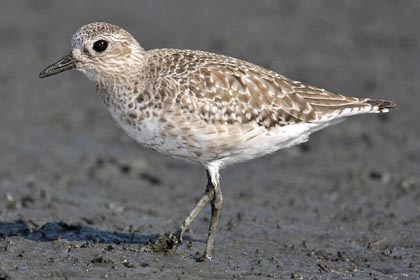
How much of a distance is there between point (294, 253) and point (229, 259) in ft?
2.78

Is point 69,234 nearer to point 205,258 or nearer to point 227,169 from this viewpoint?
point 205,258

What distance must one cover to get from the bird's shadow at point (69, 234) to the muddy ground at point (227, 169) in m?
0.03

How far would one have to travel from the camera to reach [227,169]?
14.1 meters

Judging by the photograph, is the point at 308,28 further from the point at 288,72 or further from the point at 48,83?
the point at 48,83

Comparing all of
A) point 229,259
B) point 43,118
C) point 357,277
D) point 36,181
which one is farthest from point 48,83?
point 357,277

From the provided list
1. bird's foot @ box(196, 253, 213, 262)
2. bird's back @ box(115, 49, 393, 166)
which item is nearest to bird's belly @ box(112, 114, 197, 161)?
bird's back @ box(115, 49, 393, 166)

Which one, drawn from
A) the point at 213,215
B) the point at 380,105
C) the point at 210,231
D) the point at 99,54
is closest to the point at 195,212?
the point at 213,215

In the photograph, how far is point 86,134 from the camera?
1530cm

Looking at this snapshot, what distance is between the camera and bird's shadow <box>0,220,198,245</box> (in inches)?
419

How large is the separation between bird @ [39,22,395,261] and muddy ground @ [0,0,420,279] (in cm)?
107

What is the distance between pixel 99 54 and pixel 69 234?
90.0 inches

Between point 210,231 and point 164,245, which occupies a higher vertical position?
point 210,231

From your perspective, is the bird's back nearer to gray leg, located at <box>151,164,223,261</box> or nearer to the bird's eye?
gray leg, located at <box>151,164,223,261</box>

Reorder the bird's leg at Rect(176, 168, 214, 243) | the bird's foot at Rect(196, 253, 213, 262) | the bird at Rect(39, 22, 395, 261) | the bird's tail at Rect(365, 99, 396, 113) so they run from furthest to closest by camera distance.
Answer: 1. the bird's tail at Rect(365, 99, 396, 113)
2. the bird's leg at Rect(176, 168, 214, 243)
3. the bird's foot at Rect(196, 253, 213, 262)
4. the bird at Rect(39, 22, 395, 261)
